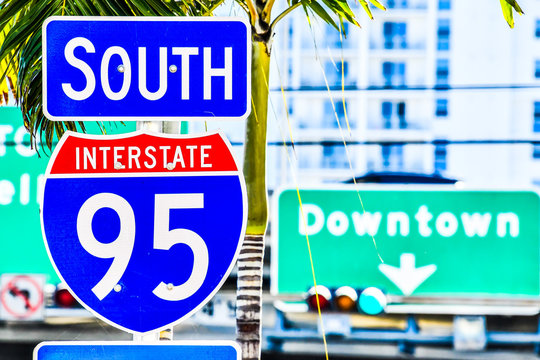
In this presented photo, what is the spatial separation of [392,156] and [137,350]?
467cm

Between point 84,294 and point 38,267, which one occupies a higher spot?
point 84,294

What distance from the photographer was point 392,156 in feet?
20.7

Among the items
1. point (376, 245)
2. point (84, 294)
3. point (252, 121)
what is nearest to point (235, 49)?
point (84, 294)

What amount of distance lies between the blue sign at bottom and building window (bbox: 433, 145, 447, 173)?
10.8ft

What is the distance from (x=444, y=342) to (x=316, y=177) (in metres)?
1.40

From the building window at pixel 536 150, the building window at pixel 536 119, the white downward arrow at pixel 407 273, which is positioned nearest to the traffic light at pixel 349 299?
the white downward arrow at pixel 407 273

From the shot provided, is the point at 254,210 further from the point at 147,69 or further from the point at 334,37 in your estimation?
the point at 334,37

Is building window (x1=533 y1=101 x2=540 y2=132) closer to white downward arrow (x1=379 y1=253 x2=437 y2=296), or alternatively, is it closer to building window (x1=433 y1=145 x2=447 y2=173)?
building window (x1=433 y1=145 x2=447 y2=173)

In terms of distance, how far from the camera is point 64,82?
196 cm

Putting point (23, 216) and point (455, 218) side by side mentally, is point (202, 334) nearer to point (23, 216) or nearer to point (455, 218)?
point (23, 216)

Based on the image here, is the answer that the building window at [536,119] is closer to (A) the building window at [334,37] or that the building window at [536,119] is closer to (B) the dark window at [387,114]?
(A) the building window at [334,37]

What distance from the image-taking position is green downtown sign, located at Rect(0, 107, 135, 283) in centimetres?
536

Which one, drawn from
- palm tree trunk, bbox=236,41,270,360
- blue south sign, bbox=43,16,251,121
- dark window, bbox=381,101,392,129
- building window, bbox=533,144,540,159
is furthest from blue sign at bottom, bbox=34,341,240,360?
dark window, bbox=381,101,392,129

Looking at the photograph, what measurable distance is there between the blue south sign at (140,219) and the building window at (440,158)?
3.23 m
